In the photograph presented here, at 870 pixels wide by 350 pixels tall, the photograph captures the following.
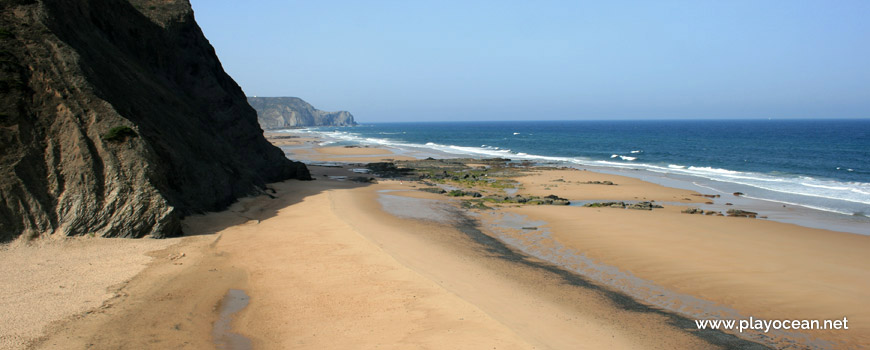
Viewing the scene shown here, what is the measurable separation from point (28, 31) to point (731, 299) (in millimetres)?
19134

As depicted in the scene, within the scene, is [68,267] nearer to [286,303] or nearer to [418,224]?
[286,303]

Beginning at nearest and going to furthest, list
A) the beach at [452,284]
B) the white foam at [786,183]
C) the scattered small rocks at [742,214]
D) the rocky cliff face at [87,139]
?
the beach at [452,284] → the rocky cliff face at [87,139] → the scattered small rocks at [742,214] → the white foam at [786,183]

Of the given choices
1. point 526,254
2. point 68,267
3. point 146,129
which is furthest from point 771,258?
point 146,129

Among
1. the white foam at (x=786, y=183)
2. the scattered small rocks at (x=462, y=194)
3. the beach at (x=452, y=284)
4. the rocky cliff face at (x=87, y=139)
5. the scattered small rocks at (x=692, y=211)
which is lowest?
the white foam at (x=786, y=183)

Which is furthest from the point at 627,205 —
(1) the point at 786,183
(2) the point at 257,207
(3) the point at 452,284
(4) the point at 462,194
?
(1) the point at 786,183

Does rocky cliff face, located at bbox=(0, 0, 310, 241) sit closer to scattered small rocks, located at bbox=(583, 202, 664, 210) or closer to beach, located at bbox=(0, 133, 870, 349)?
beach, located at bbox=(0, 133, 870, 349)

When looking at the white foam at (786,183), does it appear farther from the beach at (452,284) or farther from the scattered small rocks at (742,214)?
the beach at (452,284)

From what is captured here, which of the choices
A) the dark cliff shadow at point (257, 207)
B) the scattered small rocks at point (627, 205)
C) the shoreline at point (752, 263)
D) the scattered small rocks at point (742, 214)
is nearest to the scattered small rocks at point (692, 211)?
the shoreline at point (752, 263)

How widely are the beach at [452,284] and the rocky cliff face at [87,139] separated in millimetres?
880

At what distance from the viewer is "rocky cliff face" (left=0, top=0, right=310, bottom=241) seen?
12.4 meters

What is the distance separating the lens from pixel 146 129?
50.3 feet

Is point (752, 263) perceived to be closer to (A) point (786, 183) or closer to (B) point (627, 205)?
(B) point (627, 205)

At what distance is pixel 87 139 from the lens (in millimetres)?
13227

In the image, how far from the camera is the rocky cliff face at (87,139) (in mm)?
12430
